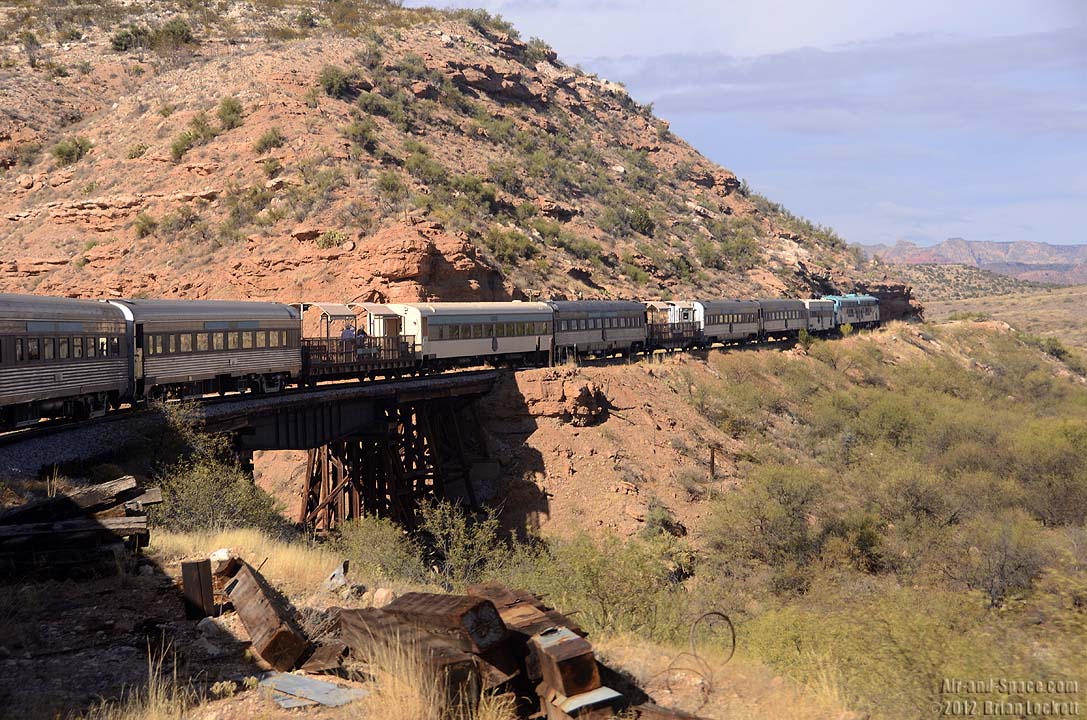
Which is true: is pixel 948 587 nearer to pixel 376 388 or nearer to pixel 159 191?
pixel 376 388

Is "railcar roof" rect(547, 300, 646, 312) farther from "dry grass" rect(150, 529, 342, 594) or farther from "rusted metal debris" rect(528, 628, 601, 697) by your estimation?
Result: "rusted metal debris" rect(528, 628, 601, 697)

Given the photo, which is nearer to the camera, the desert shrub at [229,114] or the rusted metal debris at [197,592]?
the rusted metal debris at [197,592]

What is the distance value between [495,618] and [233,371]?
63.2 feet

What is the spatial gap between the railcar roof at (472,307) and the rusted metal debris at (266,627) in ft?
74.2

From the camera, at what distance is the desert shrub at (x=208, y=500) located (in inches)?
550

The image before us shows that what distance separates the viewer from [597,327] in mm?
41125

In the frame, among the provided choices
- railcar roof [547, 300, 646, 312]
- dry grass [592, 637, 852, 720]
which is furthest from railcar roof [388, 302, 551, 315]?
dry grass [592, 637, 852, 720]

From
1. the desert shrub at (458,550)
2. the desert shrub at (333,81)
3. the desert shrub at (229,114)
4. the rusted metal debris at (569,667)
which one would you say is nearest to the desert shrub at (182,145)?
the desert shrub at (229,114)

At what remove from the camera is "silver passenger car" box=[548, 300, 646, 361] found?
38.7 m

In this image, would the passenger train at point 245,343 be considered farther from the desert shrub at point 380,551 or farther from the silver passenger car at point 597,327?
the desert shrub at point 380,551

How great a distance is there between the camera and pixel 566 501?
98.0 ft

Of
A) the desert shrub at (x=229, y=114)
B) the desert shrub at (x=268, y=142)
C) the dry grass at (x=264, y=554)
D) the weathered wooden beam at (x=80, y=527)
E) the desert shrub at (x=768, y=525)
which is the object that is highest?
the desert shrub at (x=229, y=114)

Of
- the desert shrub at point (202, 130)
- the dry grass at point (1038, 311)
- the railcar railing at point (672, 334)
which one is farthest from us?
the dry grass at point (1038, 311)

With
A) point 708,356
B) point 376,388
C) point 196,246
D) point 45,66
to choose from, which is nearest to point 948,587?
point 376,388
